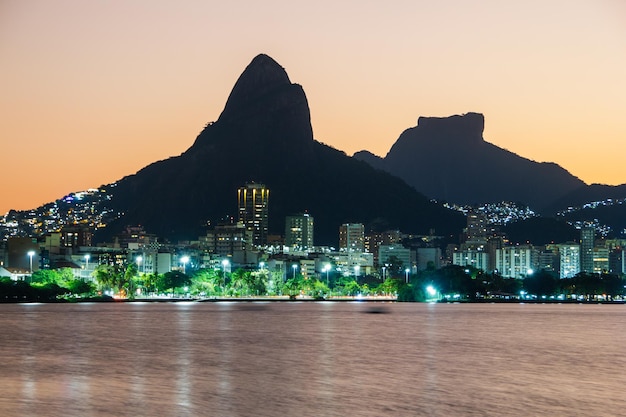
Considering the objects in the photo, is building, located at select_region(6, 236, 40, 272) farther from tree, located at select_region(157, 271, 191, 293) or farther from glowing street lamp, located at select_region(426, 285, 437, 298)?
glowing street lamp, located at select_region(426, 285, 437, 298)


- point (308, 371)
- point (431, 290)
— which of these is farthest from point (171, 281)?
point (308, 371)

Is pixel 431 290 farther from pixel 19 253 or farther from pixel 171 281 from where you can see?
pixel 19 253

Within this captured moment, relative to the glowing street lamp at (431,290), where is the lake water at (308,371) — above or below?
below

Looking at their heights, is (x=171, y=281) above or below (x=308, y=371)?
above

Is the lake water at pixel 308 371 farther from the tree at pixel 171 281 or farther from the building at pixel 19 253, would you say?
the building at pixel 19 253

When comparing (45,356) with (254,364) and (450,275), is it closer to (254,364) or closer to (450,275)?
(254,364)

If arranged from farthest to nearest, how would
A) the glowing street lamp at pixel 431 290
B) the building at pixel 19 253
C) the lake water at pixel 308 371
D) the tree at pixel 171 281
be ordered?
the building at pixel 19 253 < the glowing street lamp at pixel 431 290 < the tree at pixel 171 281 < the lake water at pixel 308 371

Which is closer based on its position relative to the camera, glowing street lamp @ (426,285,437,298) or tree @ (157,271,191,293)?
tree @ (157,271,191,293)

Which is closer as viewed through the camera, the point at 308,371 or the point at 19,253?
the point at 308,371

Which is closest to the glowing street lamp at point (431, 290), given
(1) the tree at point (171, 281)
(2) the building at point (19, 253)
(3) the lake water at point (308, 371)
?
(1) the tree at point (171, 281)

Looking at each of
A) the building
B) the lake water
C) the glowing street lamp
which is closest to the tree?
the building
